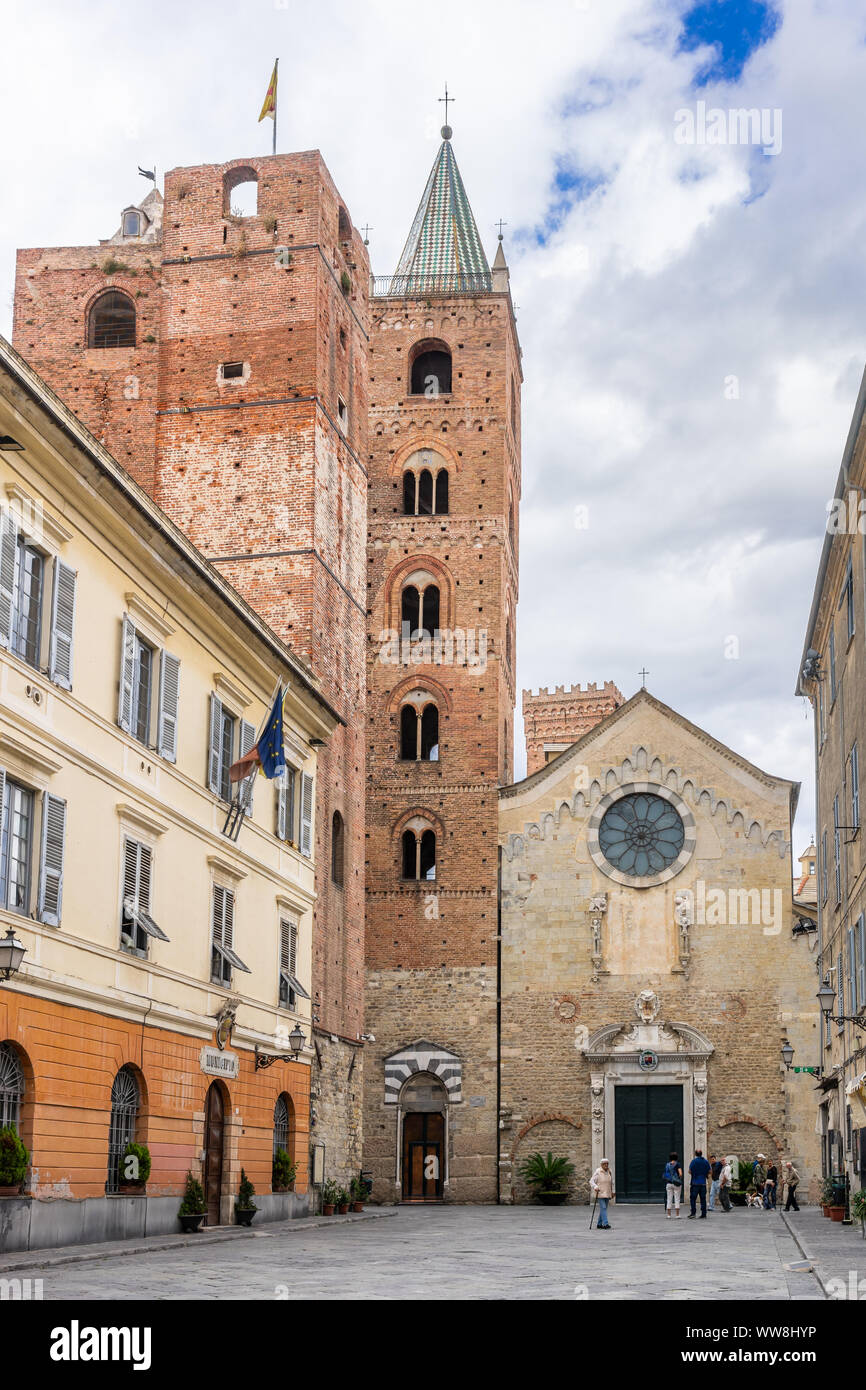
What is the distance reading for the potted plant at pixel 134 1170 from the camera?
1933cm

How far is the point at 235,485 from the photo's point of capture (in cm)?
3344

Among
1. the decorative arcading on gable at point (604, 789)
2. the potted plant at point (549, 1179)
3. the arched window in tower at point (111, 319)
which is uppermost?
the arched window in tower at point (111, 319)

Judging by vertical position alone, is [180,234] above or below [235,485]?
above

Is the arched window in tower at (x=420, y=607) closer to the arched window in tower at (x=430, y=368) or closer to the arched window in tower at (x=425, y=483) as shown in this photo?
the arched window in tower at (x=425, y=483)

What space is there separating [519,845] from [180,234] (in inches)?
696

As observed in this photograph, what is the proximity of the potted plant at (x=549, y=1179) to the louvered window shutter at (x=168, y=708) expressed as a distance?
22191mm

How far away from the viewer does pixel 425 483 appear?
1834 inches

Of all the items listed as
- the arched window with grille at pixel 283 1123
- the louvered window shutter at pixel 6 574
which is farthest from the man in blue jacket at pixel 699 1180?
the louvered window shutter at pixel 6 574

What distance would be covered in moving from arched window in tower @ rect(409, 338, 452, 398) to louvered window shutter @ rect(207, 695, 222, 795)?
82.8 ft

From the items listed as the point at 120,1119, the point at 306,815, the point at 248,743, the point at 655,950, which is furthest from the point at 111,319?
the point at 120,1119

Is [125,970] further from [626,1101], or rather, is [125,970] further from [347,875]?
[626,1101]

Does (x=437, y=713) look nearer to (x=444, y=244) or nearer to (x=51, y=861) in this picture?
(x=444, y=244)
